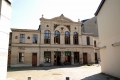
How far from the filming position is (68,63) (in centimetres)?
2444

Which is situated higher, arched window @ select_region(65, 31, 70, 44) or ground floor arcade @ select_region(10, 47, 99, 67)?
arched window @ select_region(65, 31, 70, 44)

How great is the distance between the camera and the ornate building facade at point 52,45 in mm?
21969

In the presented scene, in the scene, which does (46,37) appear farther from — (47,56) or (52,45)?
(47,56)

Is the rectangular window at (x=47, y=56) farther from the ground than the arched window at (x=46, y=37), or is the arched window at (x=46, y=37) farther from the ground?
the arched window at (x=46, y=37)

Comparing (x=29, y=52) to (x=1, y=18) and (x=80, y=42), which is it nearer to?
(x=80, y=42)

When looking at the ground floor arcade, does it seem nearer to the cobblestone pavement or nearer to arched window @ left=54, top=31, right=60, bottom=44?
arched window @ left=54, top=31, right=60, bottom=44

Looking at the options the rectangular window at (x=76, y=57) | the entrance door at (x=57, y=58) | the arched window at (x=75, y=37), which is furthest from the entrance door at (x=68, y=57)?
the arched window at (x=75, y=37)

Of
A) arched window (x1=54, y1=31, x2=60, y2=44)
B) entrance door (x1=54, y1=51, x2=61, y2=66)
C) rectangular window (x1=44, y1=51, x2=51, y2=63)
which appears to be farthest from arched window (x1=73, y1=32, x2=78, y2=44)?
rectangular window (x1=44, y1=51, x2=51, y2=63)

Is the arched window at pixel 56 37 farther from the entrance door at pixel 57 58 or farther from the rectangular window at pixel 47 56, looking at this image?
the rectangular window at pixel 47 56

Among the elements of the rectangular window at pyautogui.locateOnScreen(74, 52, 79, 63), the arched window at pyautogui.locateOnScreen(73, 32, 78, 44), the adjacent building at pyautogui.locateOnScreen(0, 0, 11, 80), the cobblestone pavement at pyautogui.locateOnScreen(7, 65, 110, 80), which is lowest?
the cobblestone pavement at pyautogui.locateOnScreen(7, 65, 110, 80)

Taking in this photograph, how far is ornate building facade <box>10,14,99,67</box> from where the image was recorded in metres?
22.0

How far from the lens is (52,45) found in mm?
23703

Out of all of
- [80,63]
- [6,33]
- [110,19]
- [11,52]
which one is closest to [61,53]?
[80,63]

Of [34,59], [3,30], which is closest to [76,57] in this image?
[34,59]
